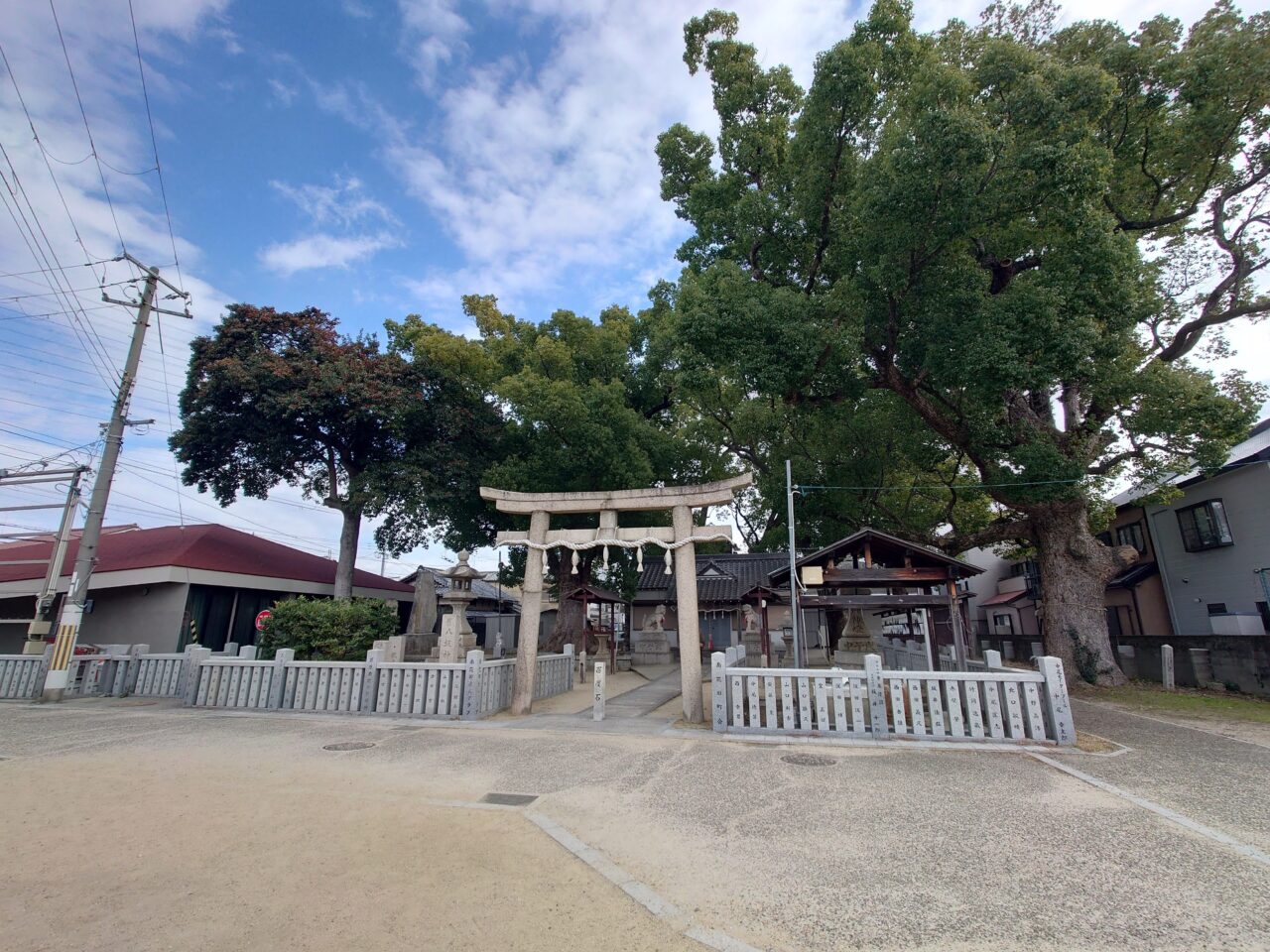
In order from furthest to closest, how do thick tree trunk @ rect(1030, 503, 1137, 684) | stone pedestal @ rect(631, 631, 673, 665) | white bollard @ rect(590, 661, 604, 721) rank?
stone pedestal @ rect(631, 631, 673, 665)
thick tree trunk @ rect(1030, 503, 1137, 684)
white bollard @ rect(590, 661, 604, 721)

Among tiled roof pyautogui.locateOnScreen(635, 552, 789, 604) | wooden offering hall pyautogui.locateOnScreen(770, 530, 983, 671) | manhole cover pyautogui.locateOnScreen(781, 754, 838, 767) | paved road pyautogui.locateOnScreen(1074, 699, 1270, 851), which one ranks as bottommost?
paved road pyautogui.locateOnScreen(1074, 699, 1270, 851)

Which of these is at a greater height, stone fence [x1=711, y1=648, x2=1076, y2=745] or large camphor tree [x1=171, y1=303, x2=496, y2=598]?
large camphor tree [x1=171, y1=303, x2=496, y2=598]

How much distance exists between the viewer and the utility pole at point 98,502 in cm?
1153

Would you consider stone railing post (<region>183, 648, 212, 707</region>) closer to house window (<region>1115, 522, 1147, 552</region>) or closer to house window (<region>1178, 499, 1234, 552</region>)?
house window (<region>1178, 499, 1234, 552</region>)

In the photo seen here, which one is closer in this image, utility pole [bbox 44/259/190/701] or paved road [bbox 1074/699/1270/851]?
paved road [bbox 1074/699/1270/851]

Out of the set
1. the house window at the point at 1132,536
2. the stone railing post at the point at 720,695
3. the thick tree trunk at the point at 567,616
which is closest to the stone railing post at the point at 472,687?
the stone railing post at the point at 720,695

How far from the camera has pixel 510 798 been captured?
212 inches

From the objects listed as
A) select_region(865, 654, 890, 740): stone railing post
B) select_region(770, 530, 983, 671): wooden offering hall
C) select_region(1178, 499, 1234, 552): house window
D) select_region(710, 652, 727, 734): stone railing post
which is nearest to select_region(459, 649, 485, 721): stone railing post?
select_region(710, 652, 727, 734): stone railing post

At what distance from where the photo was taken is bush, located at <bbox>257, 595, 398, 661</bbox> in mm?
13375

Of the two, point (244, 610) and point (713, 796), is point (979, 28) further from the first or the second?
point (244, 610)

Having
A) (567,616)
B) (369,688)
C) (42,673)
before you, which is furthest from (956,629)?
(42,673)

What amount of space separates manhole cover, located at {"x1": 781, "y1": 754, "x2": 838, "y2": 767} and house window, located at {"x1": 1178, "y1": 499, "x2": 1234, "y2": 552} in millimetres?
17017

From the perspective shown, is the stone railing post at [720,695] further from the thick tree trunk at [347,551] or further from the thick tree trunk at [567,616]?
the thick tree trunk at [347,551]

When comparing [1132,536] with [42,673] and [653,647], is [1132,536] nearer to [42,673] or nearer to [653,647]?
[653,647]
